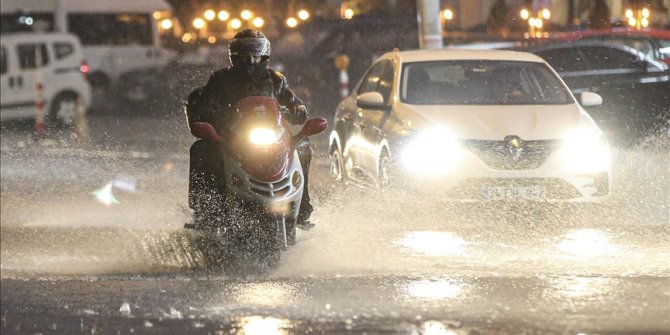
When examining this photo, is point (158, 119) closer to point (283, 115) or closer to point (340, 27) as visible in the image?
point (340, 27)

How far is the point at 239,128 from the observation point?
855 cm

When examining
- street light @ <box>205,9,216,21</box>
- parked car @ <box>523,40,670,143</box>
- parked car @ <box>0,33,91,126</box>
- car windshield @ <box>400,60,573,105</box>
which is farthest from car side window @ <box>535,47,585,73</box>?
street light @ <box>205,9,216,21</box>

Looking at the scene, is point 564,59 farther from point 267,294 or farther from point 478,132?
point 267,294

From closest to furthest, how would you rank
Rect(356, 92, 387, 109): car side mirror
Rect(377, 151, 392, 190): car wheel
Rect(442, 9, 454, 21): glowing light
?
1. Rect(377, 151, 392, 190): car wheel
2. Rect(356, 92, 387, 109): car side mirror
3. Rect(442, 9, 454, 21): glowing light

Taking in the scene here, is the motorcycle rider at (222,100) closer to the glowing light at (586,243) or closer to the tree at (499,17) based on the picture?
the glowing light at (586,243)

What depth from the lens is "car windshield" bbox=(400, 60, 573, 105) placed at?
12094mm

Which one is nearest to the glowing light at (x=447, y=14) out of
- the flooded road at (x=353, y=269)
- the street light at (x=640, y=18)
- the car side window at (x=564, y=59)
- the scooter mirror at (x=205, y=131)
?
the street light at (x=640, y=18)

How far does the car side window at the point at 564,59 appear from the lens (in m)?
19.7

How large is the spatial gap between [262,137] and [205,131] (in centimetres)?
40

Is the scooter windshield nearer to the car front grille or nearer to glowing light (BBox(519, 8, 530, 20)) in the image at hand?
the car front grille

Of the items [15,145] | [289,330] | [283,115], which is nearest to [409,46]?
[15,145]

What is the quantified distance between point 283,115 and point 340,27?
909 inches

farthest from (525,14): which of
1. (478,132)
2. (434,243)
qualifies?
(434,243)

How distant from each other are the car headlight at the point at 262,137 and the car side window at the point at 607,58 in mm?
11853
